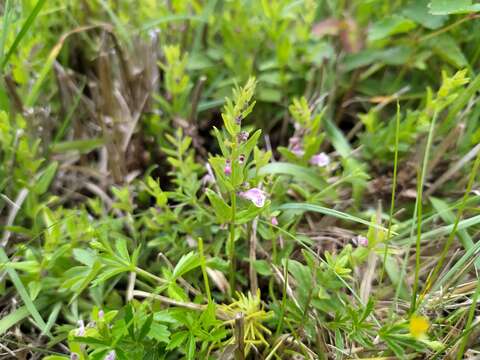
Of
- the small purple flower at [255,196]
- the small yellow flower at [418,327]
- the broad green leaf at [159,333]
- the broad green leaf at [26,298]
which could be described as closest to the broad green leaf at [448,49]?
the small purple flower at [255,196]

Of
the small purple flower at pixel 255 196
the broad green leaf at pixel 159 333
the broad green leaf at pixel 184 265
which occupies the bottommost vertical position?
the broad green leaf at pixel 159 333

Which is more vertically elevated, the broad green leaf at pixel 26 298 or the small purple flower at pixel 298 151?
the small purple flower at pixel 298 151

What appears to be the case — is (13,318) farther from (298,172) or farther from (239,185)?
(298,172)

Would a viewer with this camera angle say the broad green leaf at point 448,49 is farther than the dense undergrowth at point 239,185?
Yes

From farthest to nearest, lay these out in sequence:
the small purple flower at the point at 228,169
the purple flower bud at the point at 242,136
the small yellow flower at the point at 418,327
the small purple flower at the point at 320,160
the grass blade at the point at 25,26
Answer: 1. the small purple flower at the point at 320,160
2. the grass blade at the point at 25,26
3. the small purple flower at the point at 228,169
4. the purple flower bud at the point at 242,136
5. the small yellow flower at the point at 418,327

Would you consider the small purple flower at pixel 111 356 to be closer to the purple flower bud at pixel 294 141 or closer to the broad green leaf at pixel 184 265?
the broad green leaf at pixel 184 265

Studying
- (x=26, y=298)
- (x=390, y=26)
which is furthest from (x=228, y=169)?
(x=390, y=26)

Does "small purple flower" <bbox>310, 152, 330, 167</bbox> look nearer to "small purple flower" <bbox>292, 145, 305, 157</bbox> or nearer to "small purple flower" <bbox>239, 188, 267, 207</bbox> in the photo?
"small purple flower" <bbox>292, 145, 305, 157</bbox>

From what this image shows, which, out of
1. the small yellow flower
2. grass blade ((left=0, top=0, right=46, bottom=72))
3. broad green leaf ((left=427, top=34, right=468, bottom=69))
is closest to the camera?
the small yellow flower


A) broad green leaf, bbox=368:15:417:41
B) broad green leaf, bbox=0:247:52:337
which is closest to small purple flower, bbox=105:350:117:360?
broad green leaf, bbox=0:247:52:337
